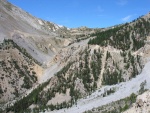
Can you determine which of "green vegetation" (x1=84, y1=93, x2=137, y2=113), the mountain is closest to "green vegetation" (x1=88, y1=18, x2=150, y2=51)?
the mountain

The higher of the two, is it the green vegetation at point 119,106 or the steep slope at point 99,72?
the steep slope at point 99,72

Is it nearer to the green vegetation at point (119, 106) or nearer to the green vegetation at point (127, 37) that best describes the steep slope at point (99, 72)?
the green vegetation at point (127, 37)

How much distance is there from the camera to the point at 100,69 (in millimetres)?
81688

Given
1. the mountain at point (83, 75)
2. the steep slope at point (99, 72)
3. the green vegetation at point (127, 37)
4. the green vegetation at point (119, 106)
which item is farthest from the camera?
the green vegetation at point (127, 37)

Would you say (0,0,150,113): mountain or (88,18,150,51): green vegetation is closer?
(0,0,150,113): mountain

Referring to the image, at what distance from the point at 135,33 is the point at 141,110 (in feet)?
218

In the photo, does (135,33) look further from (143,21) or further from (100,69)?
(100,69)

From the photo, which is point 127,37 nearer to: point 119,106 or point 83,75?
point 83,75

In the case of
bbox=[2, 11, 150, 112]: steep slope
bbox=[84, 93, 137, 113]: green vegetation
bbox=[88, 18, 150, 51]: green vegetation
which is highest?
bbox=[88, 18, 150, 51]: green vegetation

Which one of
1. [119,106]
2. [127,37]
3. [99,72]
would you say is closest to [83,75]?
[99,72]

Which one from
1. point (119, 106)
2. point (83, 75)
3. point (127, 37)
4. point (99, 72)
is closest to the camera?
point (119, 106)

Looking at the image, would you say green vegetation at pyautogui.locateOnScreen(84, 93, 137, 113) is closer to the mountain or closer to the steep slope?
the mountain

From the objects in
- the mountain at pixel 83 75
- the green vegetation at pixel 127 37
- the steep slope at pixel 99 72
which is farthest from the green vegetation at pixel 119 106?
the green vegetation at pixel 127 37

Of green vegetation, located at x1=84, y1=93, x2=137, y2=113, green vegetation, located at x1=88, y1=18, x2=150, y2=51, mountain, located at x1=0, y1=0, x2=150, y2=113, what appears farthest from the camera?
green vegetation, located at x1=88, y1=18, x2=150, y2=51
